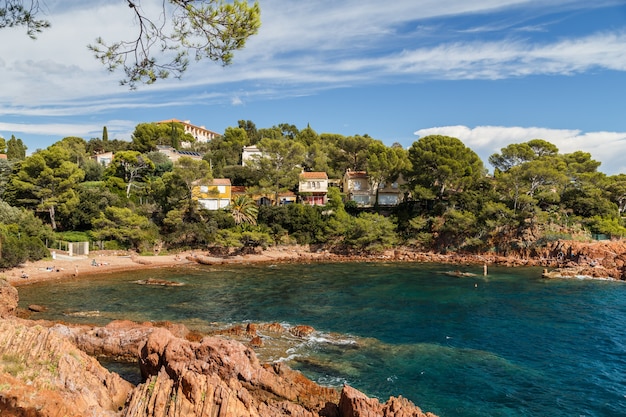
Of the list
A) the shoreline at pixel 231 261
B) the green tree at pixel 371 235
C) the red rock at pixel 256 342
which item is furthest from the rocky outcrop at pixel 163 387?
the green tree at pixel 371 235

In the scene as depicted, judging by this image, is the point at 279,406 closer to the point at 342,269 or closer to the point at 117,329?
the point at 117,329

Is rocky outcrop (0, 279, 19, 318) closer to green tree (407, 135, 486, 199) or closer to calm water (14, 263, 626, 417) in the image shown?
calm water (14, 263, 626, 417)

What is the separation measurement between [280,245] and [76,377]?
132 ft

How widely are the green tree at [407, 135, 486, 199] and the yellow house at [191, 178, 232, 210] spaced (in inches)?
983

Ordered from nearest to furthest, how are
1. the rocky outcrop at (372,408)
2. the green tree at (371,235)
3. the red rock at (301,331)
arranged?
the rocky outcrop at (372,408) < the red rock at (301,331) < the green tree at (371,235)

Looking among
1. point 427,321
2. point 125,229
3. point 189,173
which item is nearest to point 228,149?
point 189,173

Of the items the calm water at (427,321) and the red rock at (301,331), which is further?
the red rock at (301,331)

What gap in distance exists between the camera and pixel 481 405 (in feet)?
44.5

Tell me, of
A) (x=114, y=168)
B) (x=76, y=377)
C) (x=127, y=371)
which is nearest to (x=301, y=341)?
(x=127, y=371)

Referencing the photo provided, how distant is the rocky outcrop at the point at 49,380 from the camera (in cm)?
830

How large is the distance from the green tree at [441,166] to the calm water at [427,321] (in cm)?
1535

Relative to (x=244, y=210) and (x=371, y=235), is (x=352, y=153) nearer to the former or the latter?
(x=244, y=210)

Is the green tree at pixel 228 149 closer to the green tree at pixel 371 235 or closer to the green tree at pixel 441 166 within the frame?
the green tree at pixel 371 235

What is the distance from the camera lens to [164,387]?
10.1 metres
